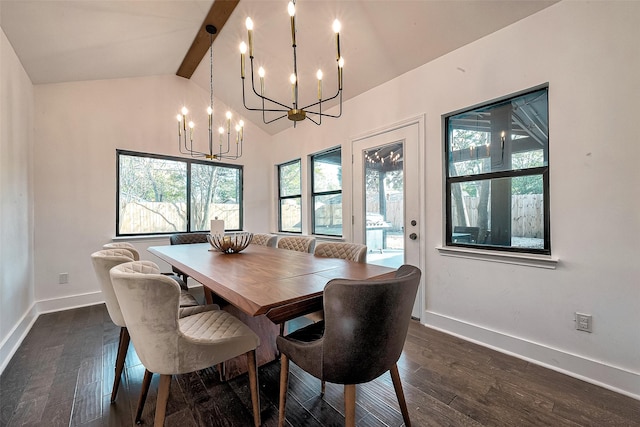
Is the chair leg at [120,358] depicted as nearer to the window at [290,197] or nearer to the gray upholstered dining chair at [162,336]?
the gray upholstered dining chair at [162,336]

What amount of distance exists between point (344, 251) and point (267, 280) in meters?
0.98

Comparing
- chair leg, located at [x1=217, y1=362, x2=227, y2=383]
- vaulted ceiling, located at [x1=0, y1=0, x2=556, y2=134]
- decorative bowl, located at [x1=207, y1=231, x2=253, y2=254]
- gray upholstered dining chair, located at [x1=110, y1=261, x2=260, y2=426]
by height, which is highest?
vaulted ceiling, located at [x1=0, y1=0, x2=556, y2=134]

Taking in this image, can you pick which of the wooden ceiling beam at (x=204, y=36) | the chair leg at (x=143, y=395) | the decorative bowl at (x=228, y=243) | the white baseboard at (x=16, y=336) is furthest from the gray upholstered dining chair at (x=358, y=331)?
the wooden ceiling beam at (x=204, y=36)

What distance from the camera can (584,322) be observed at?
1811 millimetres

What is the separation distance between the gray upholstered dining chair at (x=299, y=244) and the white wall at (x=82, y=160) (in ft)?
6.96

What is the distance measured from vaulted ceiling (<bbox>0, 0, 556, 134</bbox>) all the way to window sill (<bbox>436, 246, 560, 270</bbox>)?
6.19 feet

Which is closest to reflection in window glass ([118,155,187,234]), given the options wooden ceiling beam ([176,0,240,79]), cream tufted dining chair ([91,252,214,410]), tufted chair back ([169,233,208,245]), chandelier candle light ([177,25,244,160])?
chandelier candle light ([177,25,244,160])

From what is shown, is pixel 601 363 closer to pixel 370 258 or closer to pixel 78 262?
pixel 370 258

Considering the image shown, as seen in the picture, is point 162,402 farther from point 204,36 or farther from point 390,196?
point 204,36

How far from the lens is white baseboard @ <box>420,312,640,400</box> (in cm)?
166

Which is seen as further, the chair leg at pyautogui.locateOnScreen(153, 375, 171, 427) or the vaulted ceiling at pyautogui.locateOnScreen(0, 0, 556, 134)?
the vaulted ceiling at pyautogui.locateOnScreen(0, 0, 556, 134)

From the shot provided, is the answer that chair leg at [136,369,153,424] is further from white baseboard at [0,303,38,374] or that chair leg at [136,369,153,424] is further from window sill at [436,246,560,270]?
window sill at [436,246,560,270]

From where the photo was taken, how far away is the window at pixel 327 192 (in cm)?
377

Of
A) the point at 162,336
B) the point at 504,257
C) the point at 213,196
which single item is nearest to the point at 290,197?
the point at 213,196
